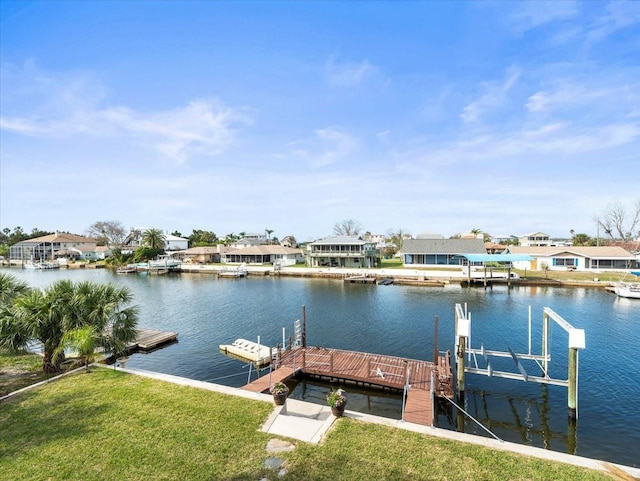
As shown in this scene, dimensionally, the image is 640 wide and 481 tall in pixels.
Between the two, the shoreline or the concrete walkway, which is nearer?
the concrete walkway

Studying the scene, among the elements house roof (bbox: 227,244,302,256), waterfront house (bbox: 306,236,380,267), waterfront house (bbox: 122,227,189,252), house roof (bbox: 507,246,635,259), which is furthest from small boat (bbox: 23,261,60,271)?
house roof (bbox: 507,246,635,259)

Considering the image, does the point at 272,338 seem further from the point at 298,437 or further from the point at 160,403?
the point at 298,437

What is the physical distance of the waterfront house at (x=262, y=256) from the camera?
231 ft

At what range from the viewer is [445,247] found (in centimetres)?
5800

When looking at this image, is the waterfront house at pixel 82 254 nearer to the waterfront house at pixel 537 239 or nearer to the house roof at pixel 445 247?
the house roof at pixel 445 247

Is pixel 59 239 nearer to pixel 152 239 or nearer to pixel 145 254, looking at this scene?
pixel 152 239

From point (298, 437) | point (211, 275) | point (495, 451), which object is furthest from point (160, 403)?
point (211, 275)

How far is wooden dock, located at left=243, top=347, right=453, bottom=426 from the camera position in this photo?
12.6 m

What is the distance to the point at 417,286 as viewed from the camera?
138 feet

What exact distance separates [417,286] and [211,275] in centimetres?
3497

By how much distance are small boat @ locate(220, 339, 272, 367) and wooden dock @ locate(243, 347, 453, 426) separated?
1071 millimetres

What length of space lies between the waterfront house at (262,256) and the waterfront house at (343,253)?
8303mm

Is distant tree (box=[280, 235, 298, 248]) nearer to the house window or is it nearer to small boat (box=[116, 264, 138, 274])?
small boat (box=[116, 264, 138, 274])

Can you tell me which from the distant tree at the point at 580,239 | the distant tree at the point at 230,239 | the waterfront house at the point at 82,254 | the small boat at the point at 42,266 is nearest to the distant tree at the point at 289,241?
the distant tree at the point at 230,239
